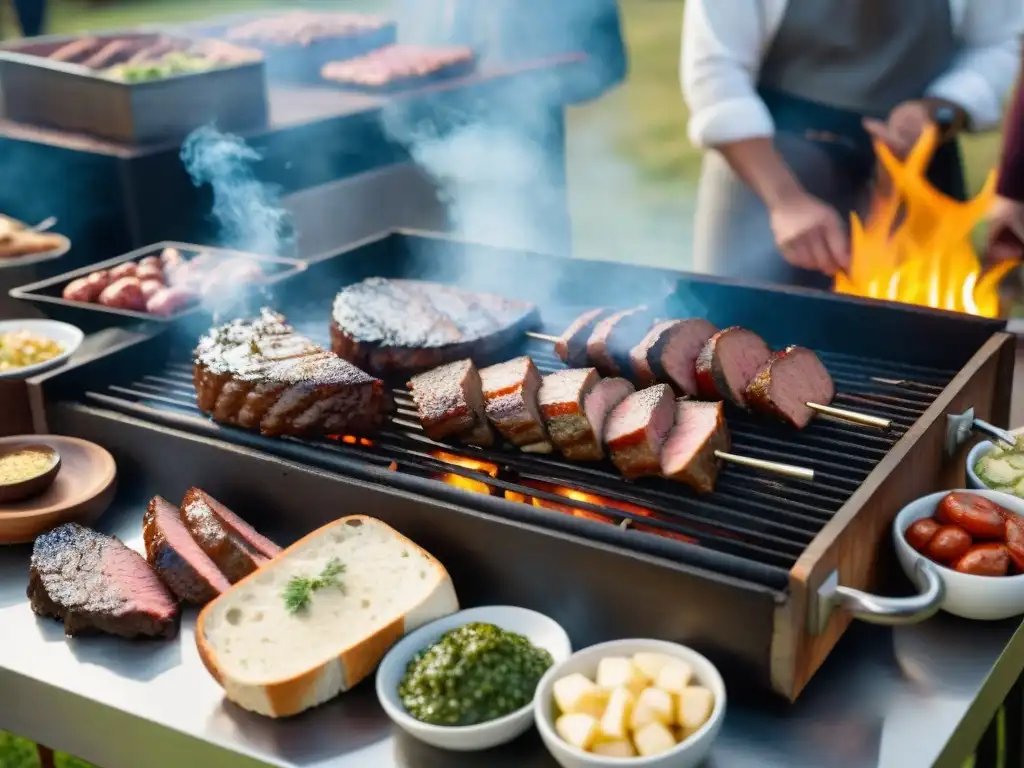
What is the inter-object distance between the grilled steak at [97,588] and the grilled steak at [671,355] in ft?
5.53

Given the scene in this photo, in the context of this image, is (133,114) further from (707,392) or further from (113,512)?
(707,392)

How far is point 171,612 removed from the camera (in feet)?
9.26

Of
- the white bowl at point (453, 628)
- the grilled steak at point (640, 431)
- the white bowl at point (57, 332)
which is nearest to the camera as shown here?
the white bowl at point (453, 628)

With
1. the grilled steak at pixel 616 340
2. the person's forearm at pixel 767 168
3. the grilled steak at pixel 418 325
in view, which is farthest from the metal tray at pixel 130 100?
the grilled steak at pixel 616 340

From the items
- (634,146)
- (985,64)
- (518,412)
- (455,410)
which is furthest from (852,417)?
(634,146)

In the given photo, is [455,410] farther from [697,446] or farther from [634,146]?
[634,146]

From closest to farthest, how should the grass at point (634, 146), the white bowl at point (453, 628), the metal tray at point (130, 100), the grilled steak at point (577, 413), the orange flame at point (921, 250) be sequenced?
1. the white bowl at point (453, 628)
2. the grilled steak at point (577, 413)
3. the orange flame at point (921, 250)
4. the metal tray at point (130, 100)
5. the grass at point (634, 146)

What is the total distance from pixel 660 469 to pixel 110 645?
161 centimetres

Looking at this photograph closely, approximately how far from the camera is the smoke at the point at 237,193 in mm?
5660

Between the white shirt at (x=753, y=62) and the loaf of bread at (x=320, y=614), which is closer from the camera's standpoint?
the loaf of bread at (x=320, y=614)

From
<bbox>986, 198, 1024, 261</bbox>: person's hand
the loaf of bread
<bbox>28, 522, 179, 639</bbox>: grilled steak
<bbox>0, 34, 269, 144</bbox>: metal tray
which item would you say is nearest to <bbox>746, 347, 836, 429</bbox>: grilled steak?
the loaf of bread

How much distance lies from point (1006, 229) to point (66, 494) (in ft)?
14.2

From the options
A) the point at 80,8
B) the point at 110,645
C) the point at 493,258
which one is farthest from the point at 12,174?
the point at 80,8

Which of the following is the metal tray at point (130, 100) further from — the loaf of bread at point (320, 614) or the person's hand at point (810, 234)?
the loaf of bread at point (320, 614)
